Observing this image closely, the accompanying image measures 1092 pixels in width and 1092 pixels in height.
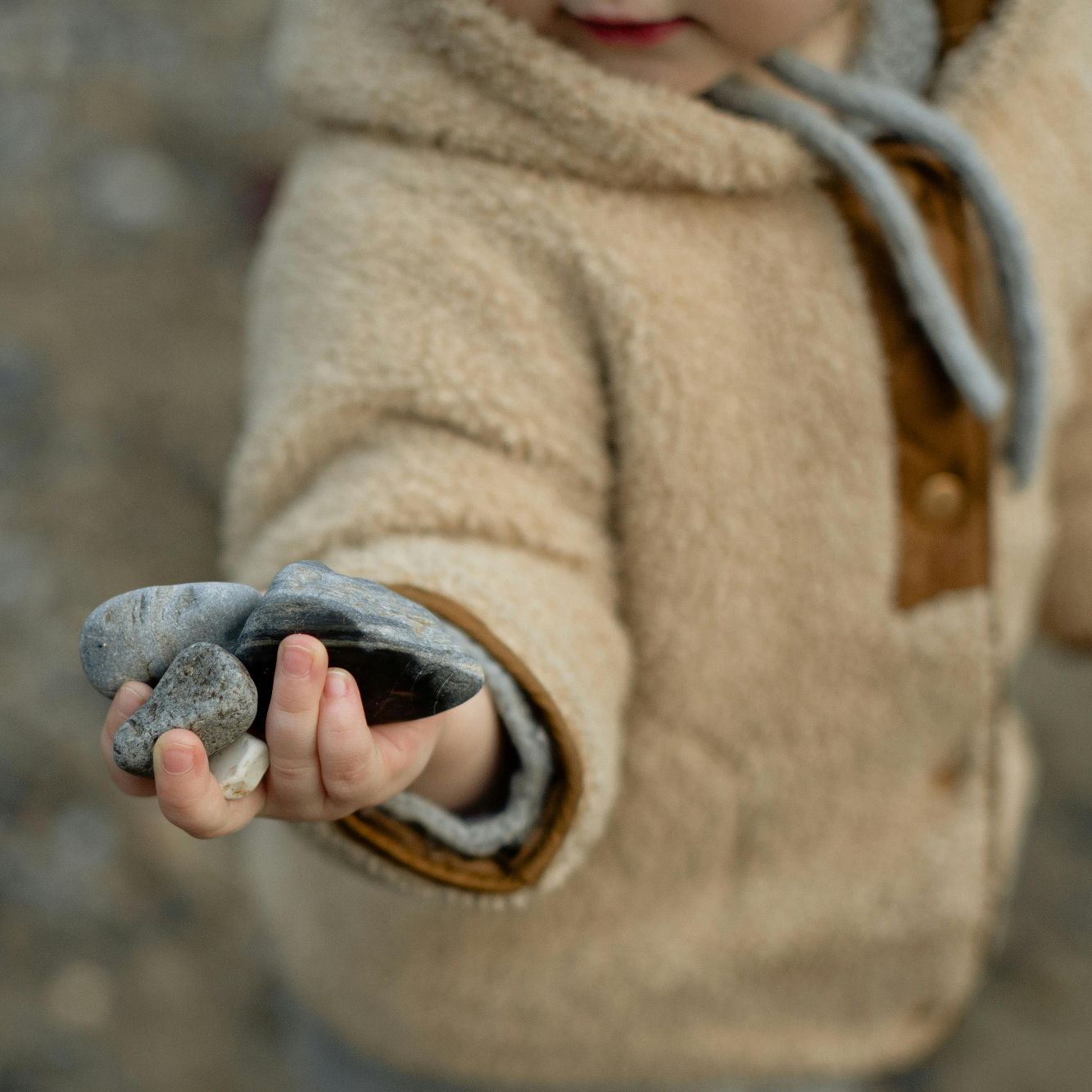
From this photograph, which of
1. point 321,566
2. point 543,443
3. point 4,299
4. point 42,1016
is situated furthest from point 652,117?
A: point 4,299

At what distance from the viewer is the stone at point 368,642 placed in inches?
19.2

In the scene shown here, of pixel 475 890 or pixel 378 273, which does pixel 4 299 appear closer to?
pixel 378 273

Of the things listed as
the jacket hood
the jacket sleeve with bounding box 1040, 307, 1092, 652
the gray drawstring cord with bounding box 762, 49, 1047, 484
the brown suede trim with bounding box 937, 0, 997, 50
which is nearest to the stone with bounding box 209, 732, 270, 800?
the jacket hood

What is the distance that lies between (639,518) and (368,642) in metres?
0.29

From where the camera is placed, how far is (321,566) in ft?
1.70

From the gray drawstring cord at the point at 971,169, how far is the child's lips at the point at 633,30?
11 centimetres

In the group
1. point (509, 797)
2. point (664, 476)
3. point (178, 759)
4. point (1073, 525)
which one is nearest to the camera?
point (178, 759)

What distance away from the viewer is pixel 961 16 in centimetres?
77

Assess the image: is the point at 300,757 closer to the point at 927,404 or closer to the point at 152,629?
the point at 152,629

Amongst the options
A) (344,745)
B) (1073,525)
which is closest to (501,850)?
(344,745)

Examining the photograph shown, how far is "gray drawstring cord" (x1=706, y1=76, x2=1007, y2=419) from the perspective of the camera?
717 mm

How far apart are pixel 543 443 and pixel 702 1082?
537 mm

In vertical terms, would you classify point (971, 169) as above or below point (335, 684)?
above

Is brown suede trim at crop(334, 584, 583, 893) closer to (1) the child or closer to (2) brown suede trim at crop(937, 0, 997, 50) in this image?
(1) the child
